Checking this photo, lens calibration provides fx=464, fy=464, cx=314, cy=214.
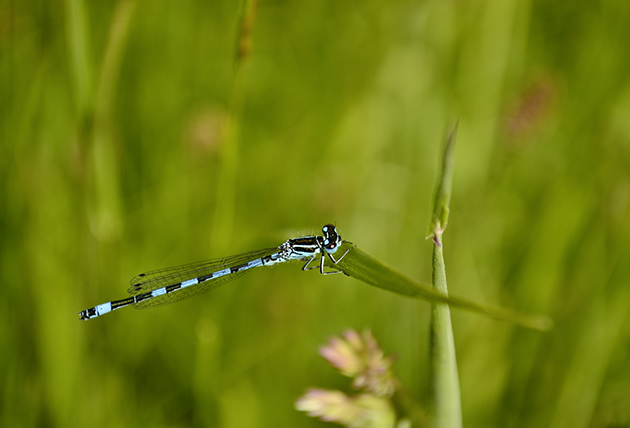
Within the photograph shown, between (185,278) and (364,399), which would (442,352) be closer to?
(364,399)

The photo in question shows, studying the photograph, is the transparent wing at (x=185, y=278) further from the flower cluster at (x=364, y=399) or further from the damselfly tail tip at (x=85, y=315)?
the flower cluster at (x=364, y=399)

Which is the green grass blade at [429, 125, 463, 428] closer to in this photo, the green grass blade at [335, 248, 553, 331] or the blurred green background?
the green grass blade at [335, 248, 553, 331]

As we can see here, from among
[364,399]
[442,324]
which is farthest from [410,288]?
[364,399]

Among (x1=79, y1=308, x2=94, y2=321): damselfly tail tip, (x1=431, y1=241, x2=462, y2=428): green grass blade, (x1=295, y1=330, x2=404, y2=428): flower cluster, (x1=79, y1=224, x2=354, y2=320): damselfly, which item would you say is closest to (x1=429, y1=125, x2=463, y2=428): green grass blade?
(x1=431, y1=241, x2=462, y2=428): green grass blade

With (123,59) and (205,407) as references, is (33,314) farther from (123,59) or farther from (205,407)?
(123,59)

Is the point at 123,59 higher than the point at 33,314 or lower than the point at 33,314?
higher

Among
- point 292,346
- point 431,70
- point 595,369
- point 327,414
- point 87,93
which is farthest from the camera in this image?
point 431,70

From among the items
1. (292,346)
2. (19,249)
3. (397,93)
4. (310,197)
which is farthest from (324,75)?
(19,249)

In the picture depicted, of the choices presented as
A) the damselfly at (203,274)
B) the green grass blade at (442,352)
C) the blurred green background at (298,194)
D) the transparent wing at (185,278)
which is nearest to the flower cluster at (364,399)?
the green grass blade at (442,352)
